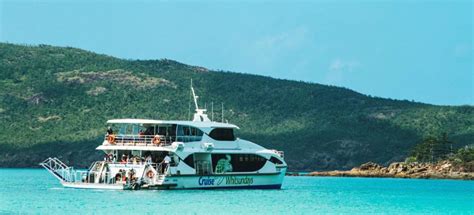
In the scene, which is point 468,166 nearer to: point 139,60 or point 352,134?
point 352,134

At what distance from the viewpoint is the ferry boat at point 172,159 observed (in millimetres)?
58750

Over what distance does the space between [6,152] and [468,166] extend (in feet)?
177

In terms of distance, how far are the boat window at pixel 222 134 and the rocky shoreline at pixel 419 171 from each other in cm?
4264

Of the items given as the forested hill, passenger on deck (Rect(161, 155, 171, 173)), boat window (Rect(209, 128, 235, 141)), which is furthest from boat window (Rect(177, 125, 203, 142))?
the forested hill

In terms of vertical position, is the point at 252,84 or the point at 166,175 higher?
the point at 252,84

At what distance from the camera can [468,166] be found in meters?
102

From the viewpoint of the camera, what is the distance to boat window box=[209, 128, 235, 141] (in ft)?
202

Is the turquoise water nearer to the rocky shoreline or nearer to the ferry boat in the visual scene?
the ferry boat

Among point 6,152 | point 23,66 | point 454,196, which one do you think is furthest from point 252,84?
point 454,196

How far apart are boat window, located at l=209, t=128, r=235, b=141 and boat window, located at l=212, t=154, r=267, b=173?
1.00 m

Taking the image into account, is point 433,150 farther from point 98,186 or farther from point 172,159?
point 98,186

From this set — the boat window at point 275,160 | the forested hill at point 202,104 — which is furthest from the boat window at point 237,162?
the forested hill at point 202,104

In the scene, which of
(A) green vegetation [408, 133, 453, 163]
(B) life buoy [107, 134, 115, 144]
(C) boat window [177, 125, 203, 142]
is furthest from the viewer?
(A) green vegetation [408, 133, 453, 163]

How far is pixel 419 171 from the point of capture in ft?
340
